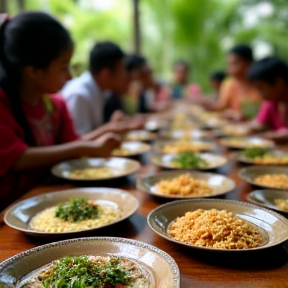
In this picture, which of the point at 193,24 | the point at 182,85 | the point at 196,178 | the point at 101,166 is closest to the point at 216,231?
the point at 196,178

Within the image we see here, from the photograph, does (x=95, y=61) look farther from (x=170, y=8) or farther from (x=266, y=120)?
(x=170, y=8)

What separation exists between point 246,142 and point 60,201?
5.75 ft

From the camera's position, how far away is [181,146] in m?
2.58

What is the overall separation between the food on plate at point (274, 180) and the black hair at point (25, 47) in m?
1.32

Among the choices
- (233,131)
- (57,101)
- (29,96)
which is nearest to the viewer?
(29,96)

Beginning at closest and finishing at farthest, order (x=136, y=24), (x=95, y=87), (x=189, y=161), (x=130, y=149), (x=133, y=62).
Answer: (x=189, y=161) → (x=130, y=149) → (x=95, y=87) → (x=133, y=62) → (x=136, y=24)

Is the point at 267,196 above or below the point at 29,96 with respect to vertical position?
below

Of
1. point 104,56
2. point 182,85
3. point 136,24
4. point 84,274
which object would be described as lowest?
point 182,85

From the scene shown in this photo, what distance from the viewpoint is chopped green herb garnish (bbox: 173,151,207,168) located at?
2.02 metres

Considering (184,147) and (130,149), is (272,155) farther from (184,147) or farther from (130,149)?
(130,149)

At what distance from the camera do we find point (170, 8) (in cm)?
860

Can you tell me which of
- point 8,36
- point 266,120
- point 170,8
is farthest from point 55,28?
point 170,8

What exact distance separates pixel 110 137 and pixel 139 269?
1299 mm

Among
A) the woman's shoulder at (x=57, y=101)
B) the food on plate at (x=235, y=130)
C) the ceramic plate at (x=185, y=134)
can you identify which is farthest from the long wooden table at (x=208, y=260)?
the food on plate at (x=235, y=130)
